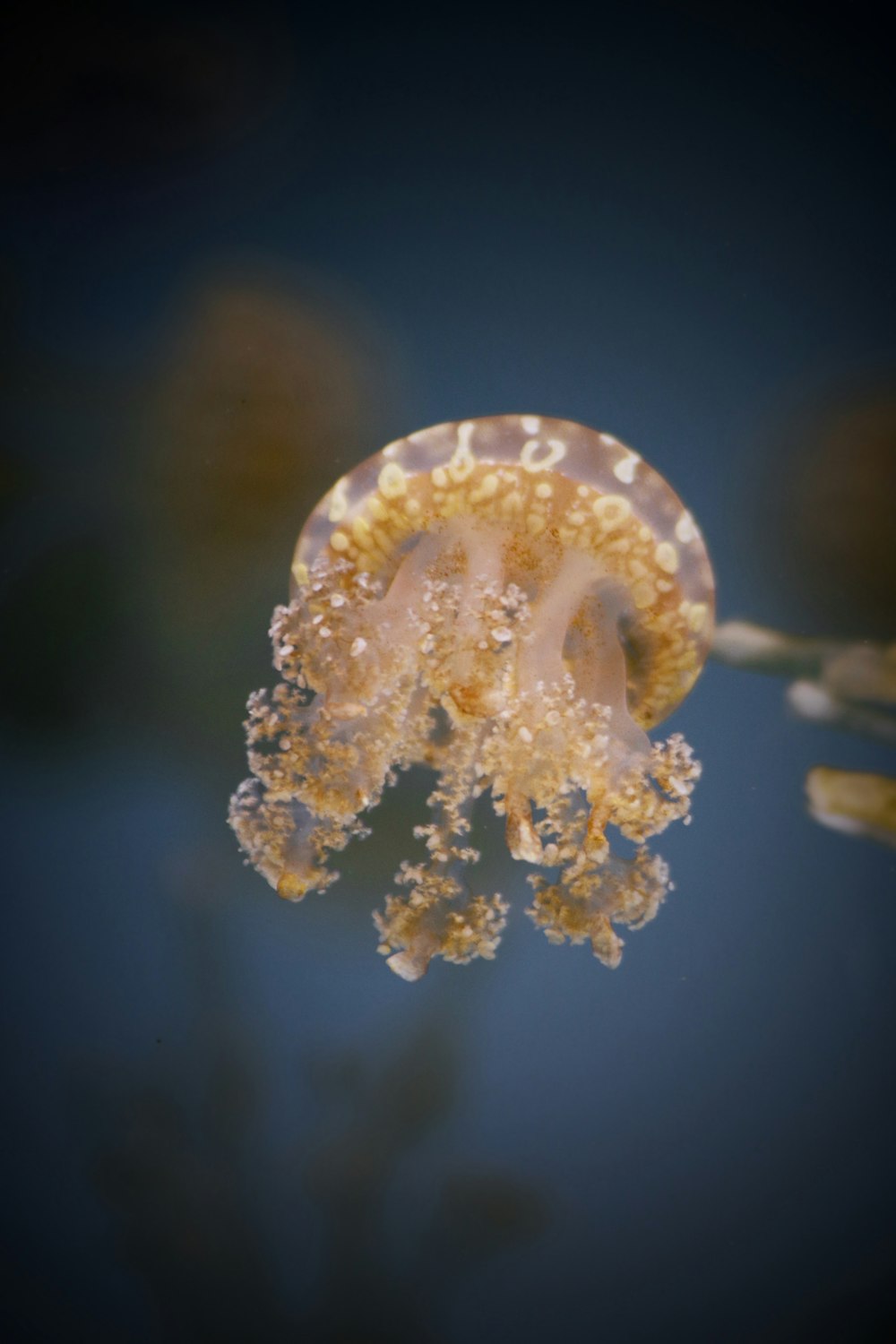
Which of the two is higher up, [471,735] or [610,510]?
[610,510]

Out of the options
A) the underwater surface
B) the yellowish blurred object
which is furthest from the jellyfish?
the yellowish blurred object

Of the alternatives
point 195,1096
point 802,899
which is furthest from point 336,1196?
point 802,899

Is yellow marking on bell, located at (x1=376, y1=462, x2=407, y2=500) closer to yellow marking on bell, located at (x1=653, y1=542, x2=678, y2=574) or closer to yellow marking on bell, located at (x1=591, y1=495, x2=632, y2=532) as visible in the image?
yellow marking on bell, located at (x1=591, y1=495, x2=632, y2=532)

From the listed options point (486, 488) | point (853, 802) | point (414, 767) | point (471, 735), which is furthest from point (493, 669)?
point (853, 802)

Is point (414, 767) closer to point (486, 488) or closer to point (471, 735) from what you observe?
point (471, 735)

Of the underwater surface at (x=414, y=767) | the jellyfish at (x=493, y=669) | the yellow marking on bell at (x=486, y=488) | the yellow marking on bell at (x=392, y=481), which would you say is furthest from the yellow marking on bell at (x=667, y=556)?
the yellow marking on bell at (x=392, y=481)

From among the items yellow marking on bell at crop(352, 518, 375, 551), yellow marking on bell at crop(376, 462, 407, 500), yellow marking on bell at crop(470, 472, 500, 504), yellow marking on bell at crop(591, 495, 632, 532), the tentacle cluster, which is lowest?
the tentacle cluster
